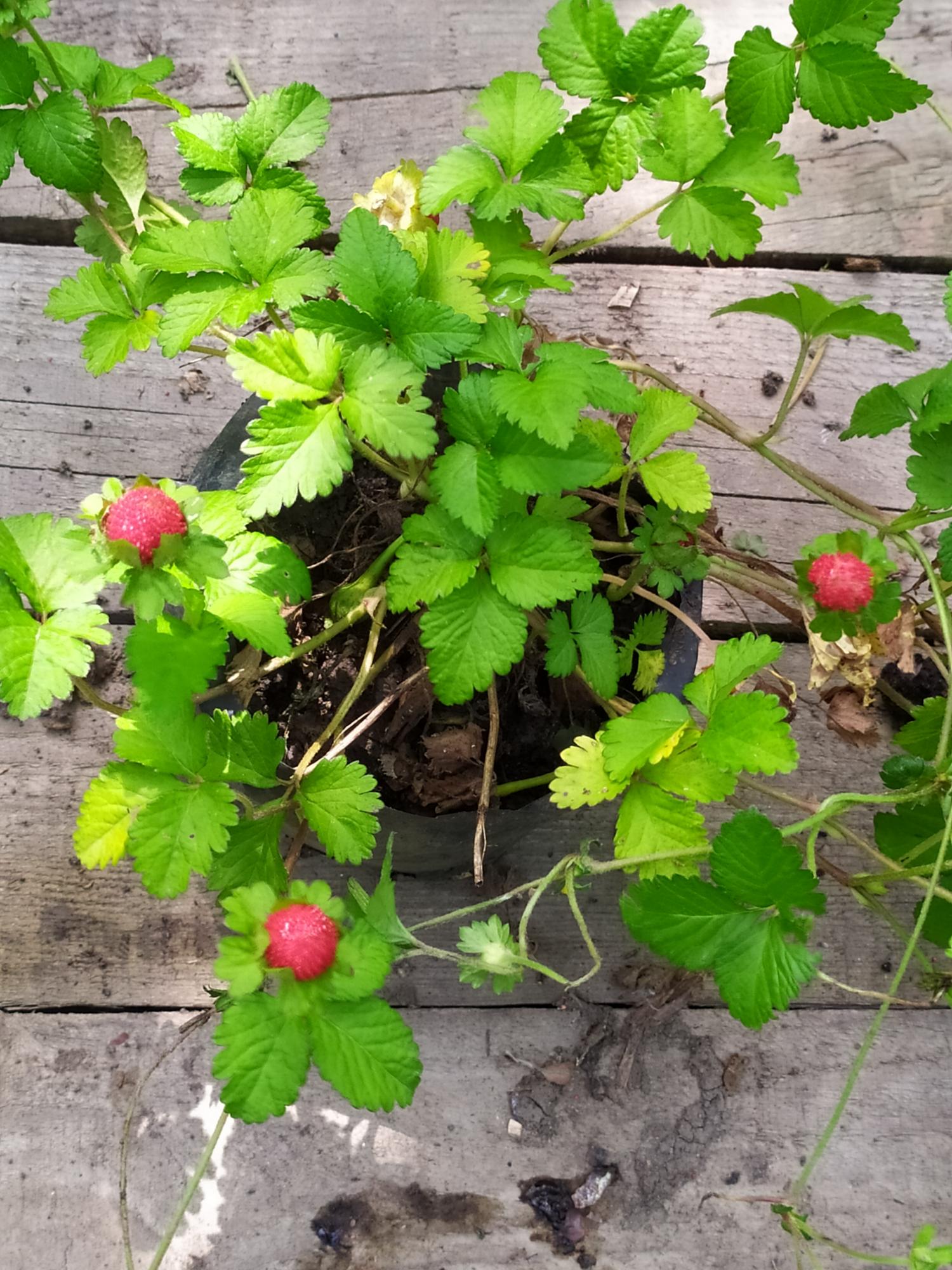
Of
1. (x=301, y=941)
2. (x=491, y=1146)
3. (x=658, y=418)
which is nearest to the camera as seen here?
(x=301, y=941)

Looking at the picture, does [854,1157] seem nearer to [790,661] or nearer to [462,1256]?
[462,1256]

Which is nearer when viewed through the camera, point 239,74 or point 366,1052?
point 366,1052

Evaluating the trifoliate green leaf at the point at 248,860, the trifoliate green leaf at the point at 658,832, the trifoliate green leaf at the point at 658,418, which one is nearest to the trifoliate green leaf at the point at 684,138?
the trifoliate green leaf at the point at 658,418

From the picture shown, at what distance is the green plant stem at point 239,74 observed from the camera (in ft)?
3.65

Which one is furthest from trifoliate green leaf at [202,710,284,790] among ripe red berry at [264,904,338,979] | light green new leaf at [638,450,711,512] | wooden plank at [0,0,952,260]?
wooden plank at [0,0,952,260]

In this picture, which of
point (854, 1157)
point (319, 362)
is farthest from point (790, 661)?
point (319, 362)

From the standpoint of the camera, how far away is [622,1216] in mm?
1041

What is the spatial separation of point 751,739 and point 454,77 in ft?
2.92

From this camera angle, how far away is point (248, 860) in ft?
2.44

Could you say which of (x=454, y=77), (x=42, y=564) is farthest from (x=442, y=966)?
(x=454, y=77)

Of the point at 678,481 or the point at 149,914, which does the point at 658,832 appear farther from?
the point at 149,914

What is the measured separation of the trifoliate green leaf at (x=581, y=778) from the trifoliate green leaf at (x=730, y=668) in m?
0.09

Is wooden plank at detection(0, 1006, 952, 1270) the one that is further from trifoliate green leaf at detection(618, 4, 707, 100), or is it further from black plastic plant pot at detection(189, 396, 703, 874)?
trifoliate green leaf at detection(618, 4, 707, 100)

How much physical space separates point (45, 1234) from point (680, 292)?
1275 mm
